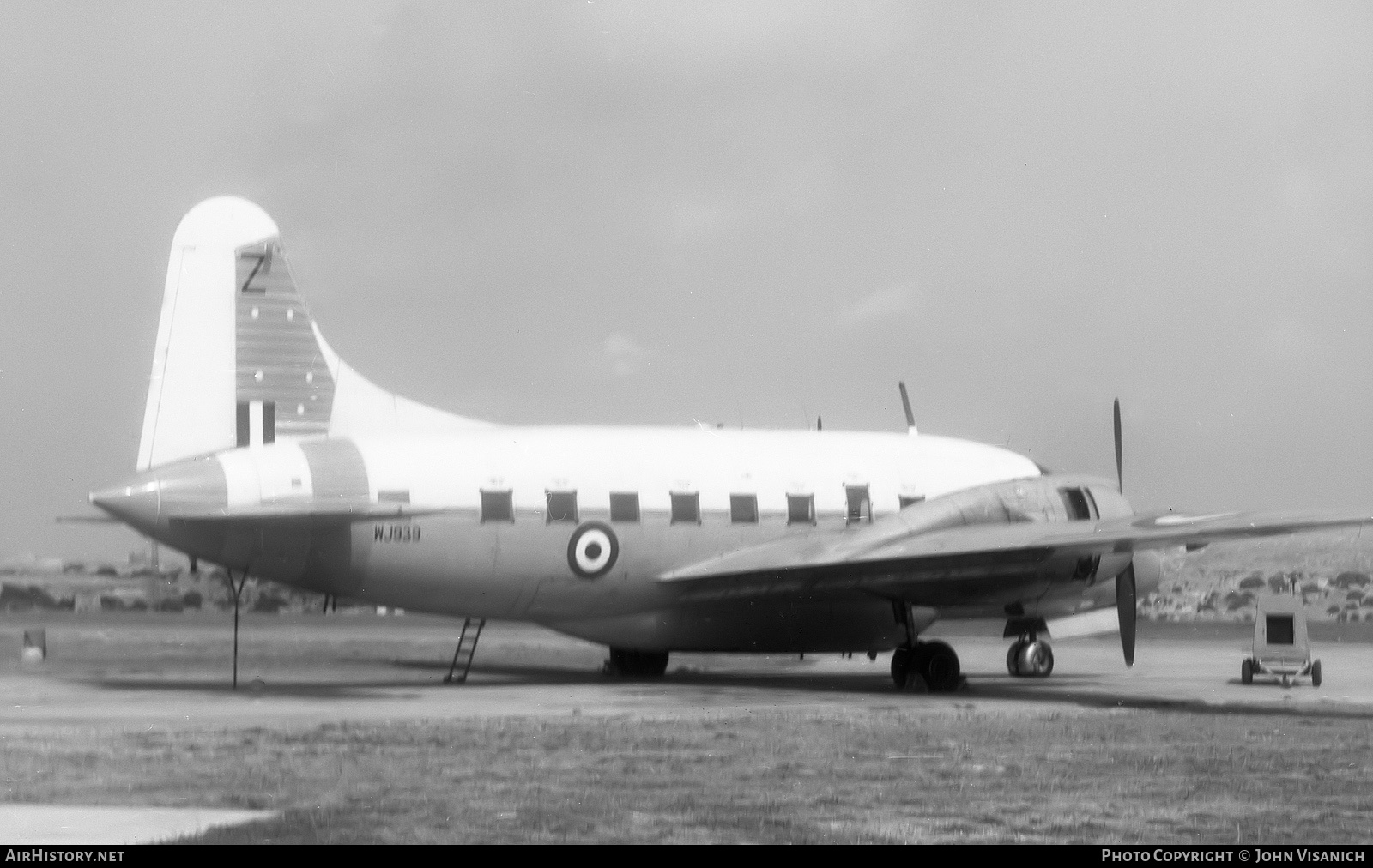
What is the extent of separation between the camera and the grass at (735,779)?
36.0 ft

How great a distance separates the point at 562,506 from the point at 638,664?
15.4 ft

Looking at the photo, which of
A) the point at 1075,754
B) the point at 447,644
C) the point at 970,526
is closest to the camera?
the point at 1075,754

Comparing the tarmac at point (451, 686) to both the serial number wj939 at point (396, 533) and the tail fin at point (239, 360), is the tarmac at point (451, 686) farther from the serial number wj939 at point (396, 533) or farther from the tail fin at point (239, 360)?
the tail fin at point (239, 360)

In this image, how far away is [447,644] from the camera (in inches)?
1542

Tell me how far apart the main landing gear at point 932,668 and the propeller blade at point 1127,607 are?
8.22 feet

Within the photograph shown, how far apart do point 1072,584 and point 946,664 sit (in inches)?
90.9

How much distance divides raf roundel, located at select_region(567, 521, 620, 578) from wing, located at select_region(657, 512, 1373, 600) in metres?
1.01

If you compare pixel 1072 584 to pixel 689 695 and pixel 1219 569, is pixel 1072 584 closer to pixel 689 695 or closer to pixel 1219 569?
pixel 689 695

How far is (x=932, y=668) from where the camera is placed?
2450 cm

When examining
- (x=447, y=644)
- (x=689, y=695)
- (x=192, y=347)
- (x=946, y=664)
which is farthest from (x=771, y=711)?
(x=447, y=644)

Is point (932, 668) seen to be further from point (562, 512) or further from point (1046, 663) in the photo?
point (562, 512)

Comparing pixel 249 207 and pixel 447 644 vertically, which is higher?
pixel 249 207

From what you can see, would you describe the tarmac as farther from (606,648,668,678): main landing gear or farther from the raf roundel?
the raf roundel

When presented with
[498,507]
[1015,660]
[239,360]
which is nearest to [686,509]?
[498,507]
